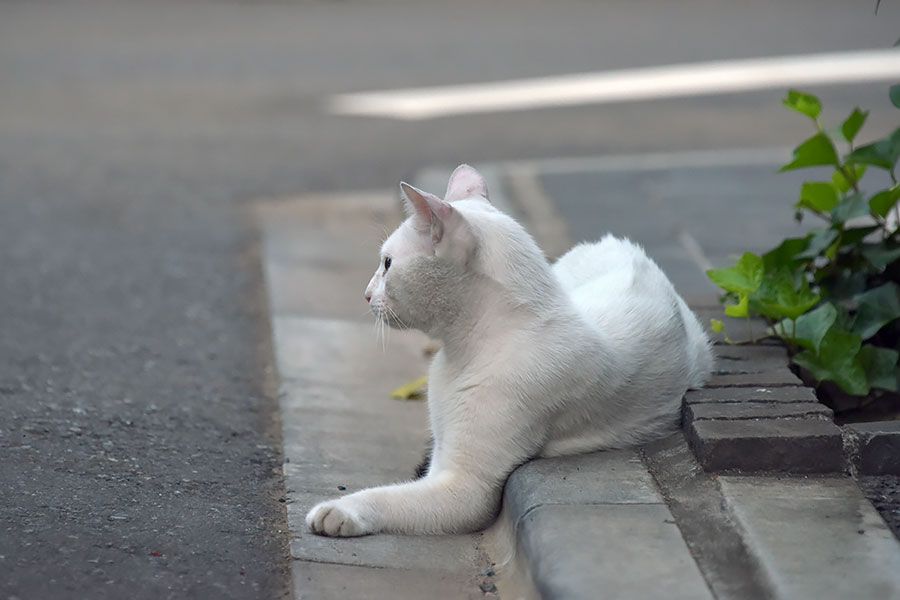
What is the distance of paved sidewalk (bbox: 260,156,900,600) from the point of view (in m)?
2.61

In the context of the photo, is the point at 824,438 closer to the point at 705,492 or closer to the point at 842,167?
the point at 705,492

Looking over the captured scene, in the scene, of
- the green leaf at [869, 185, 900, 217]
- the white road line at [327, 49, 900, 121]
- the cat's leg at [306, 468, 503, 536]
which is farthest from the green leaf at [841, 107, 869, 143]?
the white road line at [327, 49, 900, 121]

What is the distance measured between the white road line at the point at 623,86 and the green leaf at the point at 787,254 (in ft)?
16.8

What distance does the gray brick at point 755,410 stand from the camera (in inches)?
125

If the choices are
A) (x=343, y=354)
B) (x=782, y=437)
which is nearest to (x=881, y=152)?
(x=782, y=437)

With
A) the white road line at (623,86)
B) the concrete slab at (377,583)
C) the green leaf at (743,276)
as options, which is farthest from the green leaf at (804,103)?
the white road line at (623,86)

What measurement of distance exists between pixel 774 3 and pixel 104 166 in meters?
9.30

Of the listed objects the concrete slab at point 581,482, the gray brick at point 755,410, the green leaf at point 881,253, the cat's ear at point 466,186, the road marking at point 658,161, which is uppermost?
the cat's ear at point 466,186

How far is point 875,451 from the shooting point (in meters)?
3.09

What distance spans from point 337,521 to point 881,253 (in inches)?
75.1

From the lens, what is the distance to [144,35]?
11.8 m

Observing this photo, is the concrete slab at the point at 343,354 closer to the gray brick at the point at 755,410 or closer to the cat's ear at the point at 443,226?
the cat's ear at the point at 443,226

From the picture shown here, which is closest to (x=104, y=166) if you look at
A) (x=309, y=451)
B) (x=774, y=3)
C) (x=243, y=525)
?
(x=309, y=451)

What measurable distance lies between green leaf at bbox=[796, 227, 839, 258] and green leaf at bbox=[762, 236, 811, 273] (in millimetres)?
19
